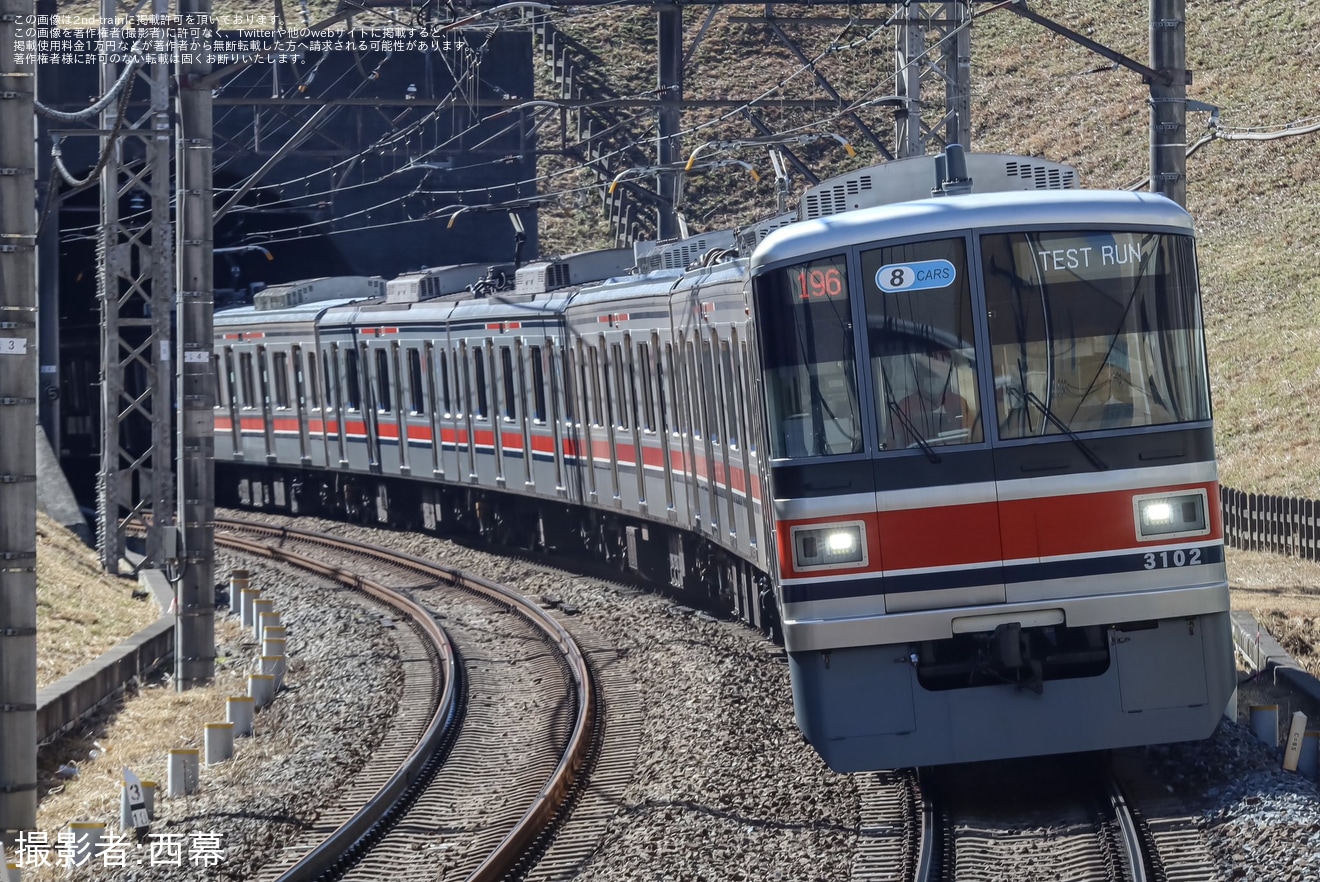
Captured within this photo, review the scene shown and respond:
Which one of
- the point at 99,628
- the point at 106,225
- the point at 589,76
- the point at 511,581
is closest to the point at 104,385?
the point at 106,225

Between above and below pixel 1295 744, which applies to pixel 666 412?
above

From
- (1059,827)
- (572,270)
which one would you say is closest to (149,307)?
(572,270)

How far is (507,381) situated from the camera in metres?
19.8

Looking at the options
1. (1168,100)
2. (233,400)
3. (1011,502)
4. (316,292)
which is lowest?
(1011,502)

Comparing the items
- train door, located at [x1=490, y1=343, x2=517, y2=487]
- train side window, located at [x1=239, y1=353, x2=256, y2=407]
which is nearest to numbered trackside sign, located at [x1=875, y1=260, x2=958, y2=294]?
train door, located at [x1=490, y1=343, x2=517, y2=487]

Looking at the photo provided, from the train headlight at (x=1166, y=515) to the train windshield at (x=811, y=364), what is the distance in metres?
1.24

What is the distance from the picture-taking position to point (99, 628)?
1678 cm

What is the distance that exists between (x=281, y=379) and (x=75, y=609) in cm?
944

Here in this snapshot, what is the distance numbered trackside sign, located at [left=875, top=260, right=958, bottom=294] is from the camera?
26.1ft

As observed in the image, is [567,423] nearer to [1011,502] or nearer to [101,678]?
[101,678]

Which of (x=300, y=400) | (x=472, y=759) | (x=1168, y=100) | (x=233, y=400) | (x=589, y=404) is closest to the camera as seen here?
(x=472, y=759)

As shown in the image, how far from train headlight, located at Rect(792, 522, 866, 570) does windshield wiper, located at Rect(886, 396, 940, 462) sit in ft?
1.40

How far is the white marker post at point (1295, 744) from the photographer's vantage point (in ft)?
26.9

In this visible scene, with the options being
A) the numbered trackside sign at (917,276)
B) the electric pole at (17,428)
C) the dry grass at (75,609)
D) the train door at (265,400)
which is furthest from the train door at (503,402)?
the numbered trackside sign at (917,276)
